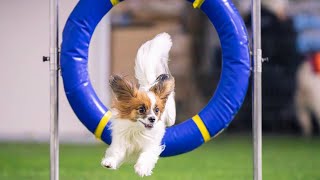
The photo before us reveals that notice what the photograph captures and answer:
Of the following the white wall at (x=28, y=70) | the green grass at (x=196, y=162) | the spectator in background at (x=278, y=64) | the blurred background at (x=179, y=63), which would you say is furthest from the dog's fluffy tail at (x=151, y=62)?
the spectator in background at (x=278, y=64)

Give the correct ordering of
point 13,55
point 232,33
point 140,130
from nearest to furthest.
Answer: point 140,130 < point 232,33 < point 13,55

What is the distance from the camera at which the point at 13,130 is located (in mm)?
11422

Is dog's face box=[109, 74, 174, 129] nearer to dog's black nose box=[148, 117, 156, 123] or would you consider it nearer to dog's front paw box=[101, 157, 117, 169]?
dog's black nose box=[148, 117, 156, 123]

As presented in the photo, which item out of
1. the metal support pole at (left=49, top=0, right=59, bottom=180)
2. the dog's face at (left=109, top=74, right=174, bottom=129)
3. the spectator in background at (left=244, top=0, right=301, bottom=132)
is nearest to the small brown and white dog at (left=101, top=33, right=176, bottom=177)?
the dog's face at (left=109, top=74, right=174, bottom=129)

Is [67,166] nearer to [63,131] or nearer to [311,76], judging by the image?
[63,131]

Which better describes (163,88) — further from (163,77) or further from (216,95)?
(216,95)

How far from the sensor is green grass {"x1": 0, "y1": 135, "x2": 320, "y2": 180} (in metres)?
8.38

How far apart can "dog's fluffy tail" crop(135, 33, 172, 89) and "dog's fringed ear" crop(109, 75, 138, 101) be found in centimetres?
16

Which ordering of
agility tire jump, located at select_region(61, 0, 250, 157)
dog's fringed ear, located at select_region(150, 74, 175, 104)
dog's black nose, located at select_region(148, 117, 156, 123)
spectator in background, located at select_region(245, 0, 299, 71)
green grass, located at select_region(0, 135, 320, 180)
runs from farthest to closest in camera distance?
spectator in background, located at select_region(245, 0, 299, 71) → green grass, located at select_region(0, 135, 320, 180) → agility tire jump, located at select_region(61, 0, 250, 157) → dog's fringed ear, located at select_region(150, 74, 175, 104) → dog's black nose, located at select_region(148, 117, 156, 123)

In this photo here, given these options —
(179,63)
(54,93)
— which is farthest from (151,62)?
(179,63)

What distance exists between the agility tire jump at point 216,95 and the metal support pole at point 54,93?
0.06 metres

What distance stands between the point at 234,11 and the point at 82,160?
13.1ft

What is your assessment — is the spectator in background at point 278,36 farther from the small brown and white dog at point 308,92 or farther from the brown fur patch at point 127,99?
the brown fur patch at point 127,99

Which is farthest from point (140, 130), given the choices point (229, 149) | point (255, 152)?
point (229, 149)
